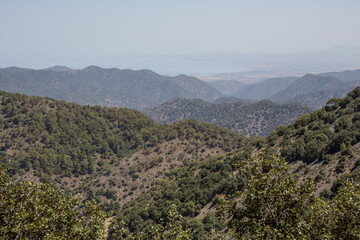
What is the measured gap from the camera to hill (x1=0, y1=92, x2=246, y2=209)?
3826 inches

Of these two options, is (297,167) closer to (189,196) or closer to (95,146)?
(189,196)

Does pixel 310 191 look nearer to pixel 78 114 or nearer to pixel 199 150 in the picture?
pixel 199 150

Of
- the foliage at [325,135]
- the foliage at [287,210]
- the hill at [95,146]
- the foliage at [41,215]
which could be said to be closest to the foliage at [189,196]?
the foliage at [325,135]

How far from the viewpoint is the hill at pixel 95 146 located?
9719cm

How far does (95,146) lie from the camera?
123 metres

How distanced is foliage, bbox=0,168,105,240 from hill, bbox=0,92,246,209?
73767mm

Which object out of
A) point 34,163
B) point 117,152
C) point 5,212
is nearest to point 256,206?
point 5,212

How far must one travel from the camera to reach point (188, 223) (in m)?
39.0

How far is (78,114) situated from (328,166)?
12788cm

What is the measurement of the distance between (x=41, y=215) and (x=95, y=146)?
11346 cm

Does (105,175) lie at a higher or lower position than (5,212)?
lower

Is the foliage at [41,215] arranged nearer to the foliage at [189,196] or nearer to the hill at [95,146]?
the foliage at [189,196]

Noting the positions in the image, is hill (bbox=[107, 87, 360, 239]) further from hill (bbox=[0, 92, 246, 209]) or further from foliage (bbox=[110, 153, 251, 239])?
hill (bbox=[0, 92, 246, 209])

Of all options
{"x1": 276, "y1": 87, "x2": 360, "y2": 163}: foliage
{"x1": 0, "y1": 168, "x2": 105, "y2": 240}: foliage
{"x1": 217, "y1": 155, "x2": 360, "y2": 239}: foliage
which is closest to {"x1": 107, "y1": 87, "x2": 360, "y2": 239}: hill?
{"x1": 276, "y1": 87, "x2": 360, "y2": 163}: foliage
